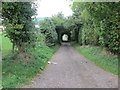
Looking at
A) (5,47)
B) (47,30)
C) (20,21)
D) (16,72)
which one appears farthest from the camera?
(47,30)

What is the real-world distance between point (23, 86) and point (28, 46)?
5.48 meters

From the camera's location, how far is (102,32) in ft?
48.0

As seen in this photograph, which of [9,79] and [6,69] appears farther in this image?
[6,69]

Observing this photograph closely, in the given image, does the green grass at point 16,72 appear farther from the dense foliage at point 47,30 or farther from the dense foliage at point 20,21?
the dense foliage at point 47,30

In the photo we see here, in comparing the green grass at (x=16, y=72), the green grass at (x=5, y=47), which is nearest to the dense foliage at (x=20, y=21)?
the green grass at (x=5, y=47)

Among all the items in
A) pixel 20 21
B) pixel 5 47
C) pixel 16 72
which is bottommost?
pixel 16 72

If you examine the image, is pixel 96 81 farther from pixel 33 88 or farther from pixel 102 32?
pixel 102 32

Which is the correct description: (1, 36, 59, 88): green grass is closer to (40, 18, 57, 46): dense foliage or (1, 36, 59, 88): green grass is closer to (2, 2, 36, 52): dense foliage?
(2, 2, 36, 52): dense foliage

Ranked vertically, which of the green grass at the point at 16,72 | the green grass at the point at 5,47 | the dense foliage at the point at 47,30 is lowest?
the green grass at the point at 16,72

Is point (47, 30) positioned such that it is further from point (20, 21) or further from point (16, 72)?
point (16, 72)

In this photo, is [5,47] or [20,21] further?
[5,47]

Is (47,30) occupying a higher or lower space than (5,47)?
higher

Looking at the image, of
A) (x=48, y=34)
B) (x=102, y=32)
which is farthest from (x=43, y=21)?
(x=102, y=32)

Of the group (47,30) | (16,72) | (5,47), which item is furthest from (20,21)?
(47,30)
